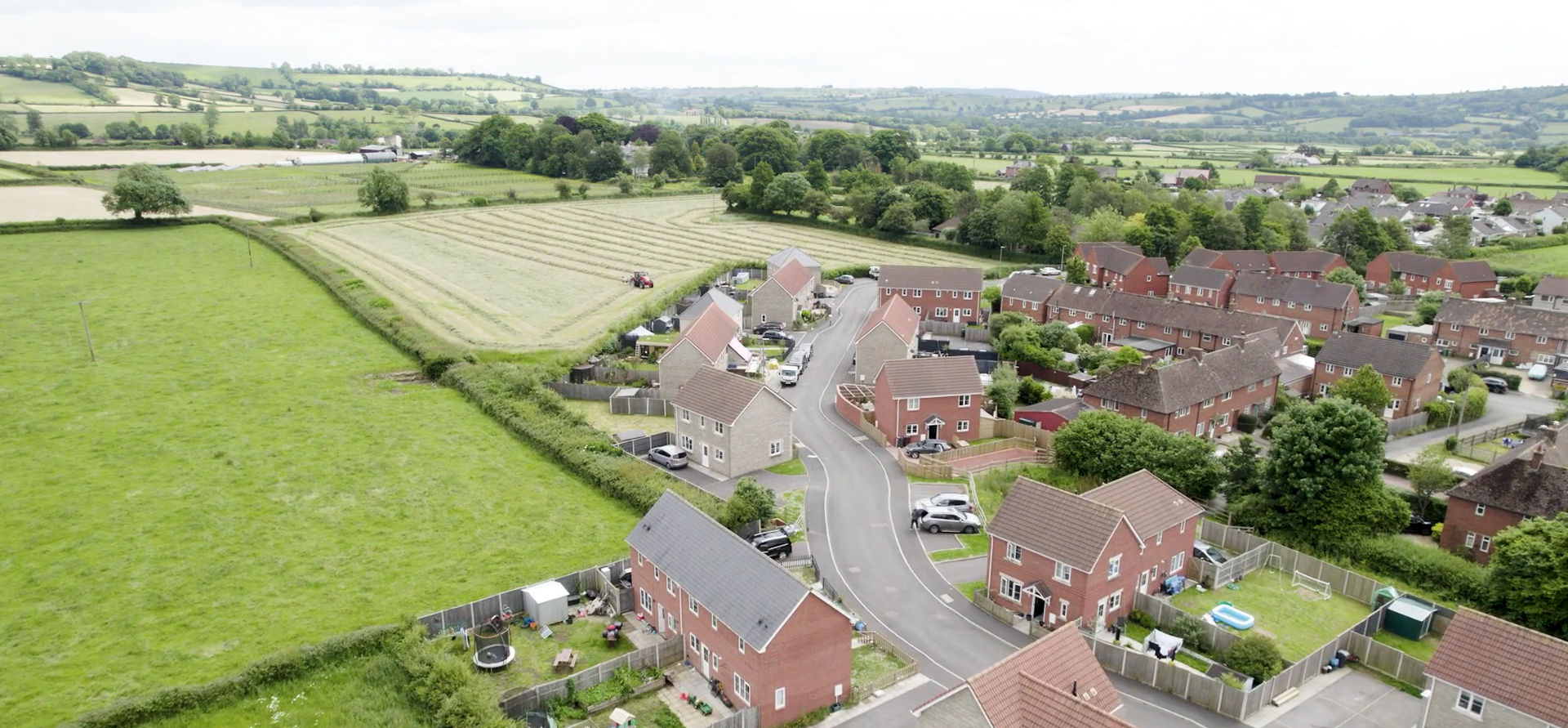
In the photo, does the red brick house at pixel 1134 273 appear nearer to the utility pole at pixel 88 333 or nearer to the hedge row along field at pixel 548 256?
the hedge row along field at pixel 548 256

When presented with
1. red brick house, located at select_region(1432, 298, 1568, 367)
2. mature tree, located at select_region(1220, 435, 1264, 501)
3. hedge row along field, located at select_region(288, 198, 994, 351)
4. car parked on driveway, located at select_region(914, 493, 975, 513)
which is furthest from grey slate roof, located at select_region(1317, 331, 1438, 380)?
hedge row along field, located at select_region(288, 198, 994, 351)

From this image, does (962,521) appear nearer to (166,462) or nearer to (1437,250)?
(166,462)

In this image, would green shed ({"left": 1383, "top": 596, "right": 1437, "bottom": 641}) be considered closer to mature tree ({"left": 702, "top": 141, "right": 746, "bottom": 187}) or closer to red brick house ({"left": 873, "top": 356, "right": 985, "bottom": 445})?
red brick house ({"left": 873, "top": 356, "right": 985, "bottom": 445})

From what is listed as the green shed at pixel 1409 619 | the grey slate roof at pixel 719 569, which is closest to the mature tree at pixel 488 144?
the grey slate roof at pixel 719 569

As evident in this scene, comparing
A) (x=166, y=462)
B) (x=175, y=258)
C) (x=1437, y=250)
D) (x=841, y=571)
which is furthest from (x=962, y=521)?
(x=1437, y=250)

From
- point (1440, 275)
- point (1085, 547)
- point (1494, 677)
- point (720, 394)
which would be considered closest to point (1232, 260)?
point (1440, 275)

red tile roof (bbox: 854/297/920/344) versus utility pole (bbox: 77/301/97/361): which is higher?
red tile roof (bbox: 854/297/920/344)
